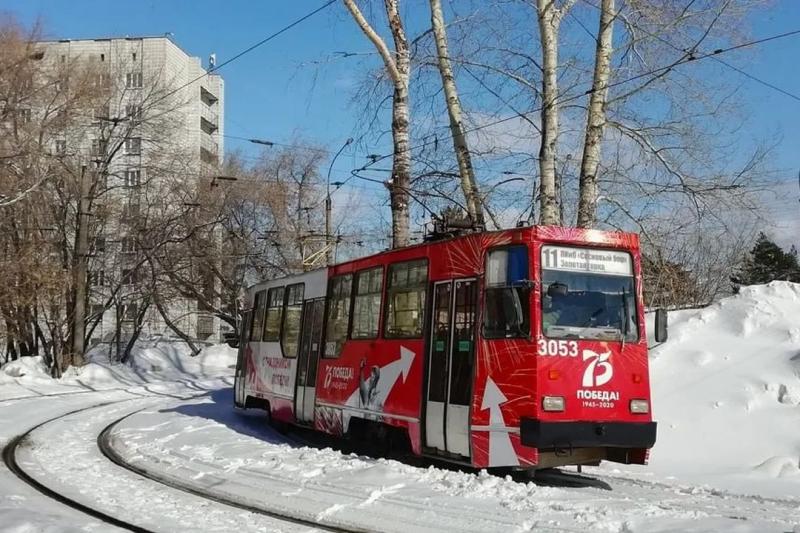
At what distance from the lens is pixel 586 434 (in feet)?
30.3

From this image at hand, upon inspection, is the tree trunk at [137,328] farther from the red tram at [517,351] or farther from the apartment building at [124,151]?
the red tram at [517,351]

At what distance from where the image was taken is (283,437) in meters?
15.2

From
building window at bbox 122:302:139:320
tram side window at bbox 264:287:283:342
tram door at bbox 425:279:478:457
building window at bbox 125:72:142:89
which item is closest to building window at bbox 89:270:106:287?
building window at bbox 122:302:139:320

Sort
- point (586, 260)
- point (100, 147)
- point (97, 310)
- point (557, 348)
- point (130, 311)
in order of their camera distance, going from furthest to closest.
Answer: point (130, 311) < point (97, 310) < point (100, 147) < point (586, 260) < point (557, 348)

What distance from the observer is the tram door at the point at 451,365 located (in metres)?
9.91

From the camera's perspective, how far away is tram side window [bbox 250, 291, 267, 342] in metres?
16.9

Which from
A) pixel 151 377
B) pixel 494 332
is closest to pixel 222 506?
pixel 494 332

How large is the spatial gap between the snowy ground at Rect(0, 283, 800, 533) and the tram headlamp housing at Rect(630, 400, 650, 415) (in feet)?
2.78

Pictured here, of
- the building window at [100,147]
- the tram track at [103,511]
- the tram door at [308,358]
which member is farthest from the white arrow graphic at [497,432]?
the building window at [100,147]

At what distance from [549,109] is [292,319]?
6140 millimetres

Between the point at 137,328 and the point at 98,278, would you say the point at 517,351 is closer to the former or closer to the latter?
the point at 98,278

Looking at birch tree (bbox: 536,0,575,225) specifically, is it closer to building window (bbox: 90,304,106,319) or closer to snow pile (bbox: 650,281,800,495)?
snow pile (bbox: 650,281,800,495)

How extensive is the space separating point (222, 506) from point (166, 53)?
6381 centimetres

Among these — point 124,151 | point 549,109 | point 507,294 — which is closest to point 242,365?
point 549,109
